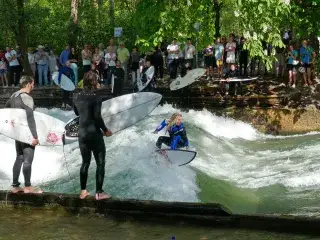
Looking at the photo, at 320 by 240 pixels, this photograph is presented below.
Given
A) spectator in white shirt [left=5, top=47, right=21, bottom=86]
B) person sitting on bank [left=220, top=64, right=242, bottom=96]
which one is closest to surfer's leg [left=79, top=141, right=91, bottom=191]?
person sitting on bank [left=220, top=64, right=242, bottom=96]

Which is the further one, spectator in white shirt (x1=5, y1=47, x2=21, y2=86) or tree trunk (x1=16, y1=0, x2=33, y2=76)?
tree trunk (x1=16, y1=0, x2=33, y2=76)

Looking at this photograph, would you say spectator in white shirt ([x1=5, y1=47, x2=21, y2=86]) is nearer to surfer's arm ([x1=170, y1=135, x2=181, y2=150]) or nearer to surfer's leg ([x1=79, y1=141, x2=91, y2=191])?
surfer's arm ([x1=170, y1=135, x2=181, y2=150])

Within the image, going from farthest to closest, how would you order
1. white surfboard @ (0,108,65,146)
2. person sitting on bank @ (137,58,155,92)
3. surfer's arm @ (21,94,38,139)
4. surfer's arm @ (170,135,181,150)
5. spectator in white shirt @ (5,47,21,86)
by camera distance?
spectator in white shirt @ (5,47,21,86), person sitting on bank @ (137,58,155,92), surfer's arm @ (170,135,181,150), white surfboard @ (0,108,65,146), surfer's arm @ (21,94,38,139)

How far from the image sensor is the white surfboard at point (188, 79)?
19.6 metres

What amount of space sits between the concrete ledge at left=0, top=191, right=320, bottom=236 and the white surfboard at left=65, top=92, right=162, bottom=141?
5.83 feet

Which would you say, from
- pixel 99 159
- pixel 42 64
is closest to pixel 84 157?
pixel 99 159

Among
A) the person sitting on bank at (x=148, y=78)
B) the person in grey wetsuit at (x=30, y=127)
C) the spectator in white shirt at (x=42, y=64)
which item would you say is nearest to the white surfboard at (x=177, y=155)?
the person in grey wetsuit at (x=30, y=127)

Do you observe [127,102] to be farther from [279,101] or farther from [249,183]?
[279,101]

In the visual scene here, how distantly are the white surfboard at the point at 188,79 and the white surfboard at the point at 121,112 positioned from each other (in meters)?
7.91

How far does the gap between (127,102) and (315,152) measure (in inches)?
259

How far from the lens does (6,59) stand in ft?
78.2

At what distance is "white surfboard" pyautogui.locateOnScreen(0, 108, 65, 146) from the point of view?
855 centimetres

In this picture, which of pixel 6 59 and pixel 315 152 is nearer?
pixel 315 152

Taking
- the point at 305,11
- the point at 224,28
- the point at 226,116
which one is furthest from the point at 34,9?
the point at 224,28
